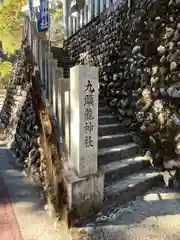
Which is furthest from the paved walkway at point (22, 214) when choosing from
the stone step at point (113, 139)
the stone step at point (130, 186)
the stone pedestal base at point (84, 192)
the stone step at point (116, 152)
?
the stone step at point (113, 139)

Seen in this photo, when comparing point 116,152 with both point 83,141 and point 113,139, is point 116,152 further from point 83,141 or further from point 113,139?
point 83,141

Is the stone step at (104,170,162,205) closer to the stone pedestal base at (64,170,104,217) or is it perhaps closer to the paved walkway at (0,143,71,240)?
the stone pedestal base at (64,170,104,217)

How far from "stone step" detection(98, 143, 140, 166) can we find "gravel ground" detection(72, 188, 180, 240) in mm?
758

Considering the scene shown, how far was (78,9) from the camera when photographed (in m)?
8.39

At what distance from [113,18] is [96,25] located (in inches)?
44.8

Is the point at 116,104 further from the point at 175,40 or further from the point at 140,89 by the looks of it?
the point at 175,40

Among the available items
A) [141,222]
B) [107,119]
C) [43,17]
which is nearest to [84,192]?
[141,222]

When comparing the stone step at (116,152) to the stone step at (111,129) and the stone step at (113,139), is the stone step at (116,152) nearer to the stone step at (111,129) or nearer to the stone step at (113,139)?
the stone step at (113,139)

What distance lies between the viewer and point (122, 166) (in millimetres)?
3244

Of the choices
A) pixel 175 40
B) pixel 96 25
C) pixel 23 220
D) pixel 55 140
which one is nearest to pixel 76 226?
pixel 23 220

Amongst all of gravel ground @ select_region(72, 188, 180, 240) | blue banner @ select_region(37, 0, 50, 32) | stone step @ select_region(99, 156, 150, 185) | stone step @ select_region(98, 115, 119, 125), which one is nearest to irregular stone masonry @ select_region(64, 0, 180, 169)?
stone step @ select_region(98, 115, 119, 125)

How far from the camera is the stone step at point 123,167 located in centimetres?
307

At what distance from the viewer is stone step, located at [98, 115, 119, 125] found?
14.0 feet

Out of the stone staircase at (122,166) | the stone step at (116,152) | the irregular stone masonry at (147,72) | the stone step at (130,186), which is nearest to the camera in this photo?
the stone step at (130,186)
